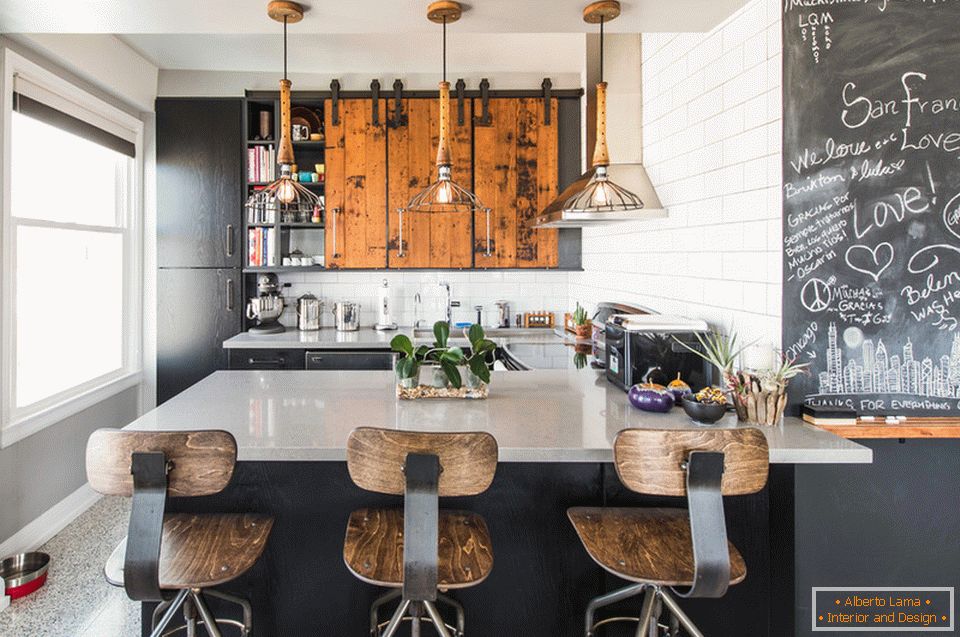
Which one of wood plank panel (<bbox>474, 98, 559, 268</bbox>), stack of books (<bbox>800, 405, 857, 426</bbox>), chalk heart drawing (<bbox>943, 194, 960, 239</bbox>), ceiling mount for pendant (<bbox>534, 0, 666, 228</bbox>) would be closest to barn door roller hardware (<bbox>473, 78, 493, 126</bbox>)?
wood plank panel (<bbox>474, 98, 559, 268</bbox>)

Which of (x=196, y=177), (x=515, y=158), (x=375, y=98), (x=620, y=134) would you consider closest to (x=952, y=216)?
(x=620, y=134)

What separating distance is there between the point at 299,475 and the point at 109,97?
11.7 ft

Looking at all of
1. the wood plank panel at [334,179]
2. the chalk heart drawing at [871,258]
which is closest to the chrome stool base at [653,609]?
the chalk heart drawing at [871,258]

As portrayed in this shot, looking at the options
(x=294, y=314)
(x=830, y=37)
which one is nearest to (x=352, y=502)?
(x=830, y=37)

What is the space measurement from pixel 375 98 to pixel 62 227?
2248mm

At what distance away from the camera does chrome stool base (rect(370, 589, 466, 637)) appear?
1794 mm

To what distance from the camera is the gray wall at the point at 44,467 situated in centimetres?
342

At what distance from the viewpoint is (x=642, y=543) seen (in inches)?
72.4

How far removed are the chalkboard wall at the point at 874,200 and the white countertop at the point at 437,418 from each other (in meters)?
0.37

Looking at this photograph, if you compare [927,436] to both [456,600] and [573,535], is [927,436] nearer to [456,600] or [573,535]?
[573,535]

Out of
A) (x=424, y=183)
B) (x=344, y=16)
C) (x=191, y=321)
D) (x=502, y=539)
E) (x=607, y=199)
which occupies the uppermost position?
(x=344, y=16)

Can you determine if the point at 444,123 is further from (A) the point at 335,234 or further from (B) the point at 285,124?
(A) the point at 335,234

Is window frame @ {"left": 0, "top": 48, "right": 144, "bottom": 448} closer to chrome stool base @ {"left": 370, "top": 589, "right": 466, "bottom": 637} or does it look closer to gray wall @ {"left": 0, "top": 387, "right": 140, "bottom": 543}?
gray wall @ {"left": 0, "top": 387, "right": 140, "bottom": 543}

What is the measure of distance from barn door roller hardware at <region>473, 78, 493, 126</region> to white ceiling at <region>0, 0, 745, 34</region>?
209 centimetres
